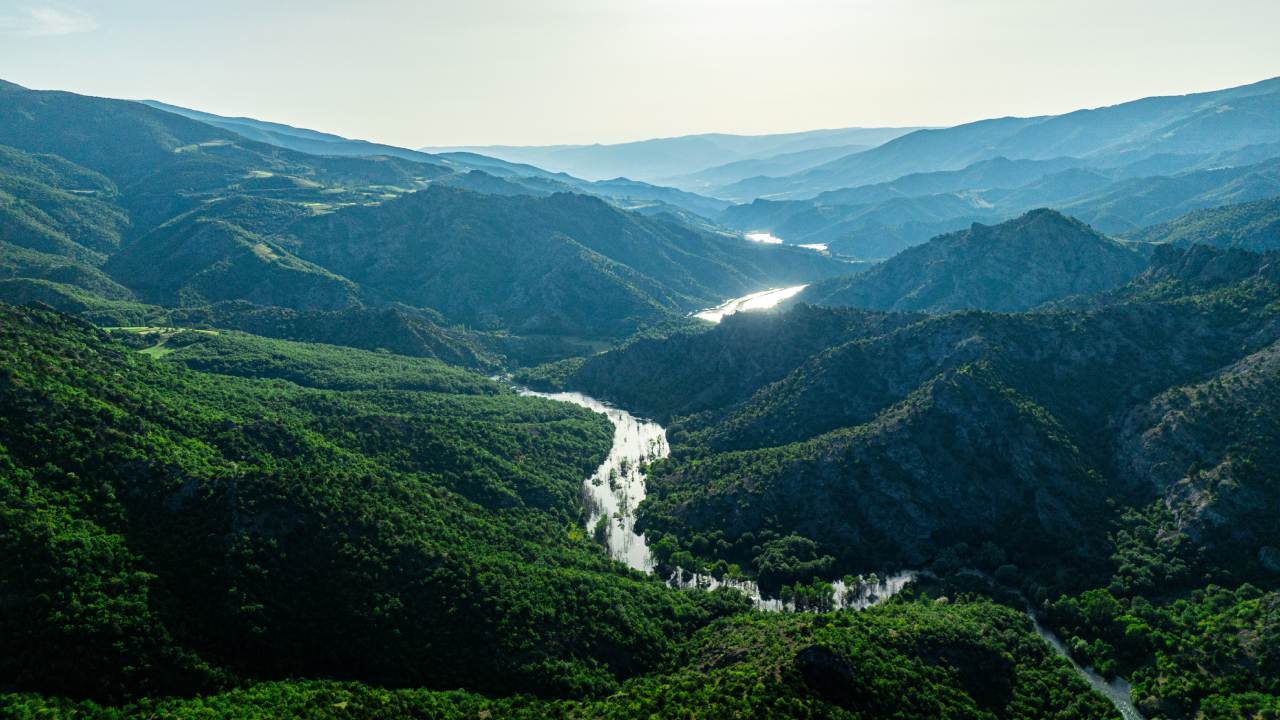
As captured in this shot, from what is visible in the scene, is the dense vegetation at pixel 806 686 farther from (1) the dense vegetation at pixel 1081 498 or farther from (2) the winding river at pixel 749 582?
(1) the dense vegetation at pixel 1081 498

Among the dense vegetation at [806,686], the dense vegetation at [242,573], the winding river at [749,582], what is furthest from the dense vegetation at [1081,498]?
the dense vegetation at [242,573]

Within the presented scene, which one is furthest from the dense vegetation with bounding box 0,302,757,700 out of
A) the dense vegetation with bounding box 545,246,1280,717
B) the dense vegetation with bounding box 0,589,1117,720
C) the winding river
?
the dense vegetation with bounding box 545,246,1280,717

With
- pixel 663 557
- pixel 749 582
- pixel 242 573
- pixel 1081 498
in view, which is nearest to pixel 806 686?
pixel 749 582

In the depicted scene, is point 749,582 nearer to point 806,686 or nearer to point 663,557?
point 663,557

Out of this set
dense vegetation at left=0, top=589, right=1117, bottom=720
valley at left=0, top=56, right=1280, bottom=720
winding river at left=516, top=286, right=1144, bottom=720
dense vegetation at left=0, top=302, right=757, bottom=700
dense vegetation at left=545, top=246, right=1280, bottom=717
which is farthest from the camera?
dense vegetation at left=545, top=246, right=1280, bottom=717

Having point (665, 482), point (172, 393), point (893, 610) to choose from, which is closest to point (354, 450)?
point (172, 393)

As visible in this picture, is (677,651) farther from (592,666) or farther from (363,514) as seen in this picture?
(363,514)

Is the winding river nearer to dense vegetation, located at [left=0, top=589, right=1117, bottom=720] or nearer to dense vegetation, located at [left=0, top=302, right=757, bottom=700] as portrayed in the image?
dense vegetation, located at [left=0, top=589, right=1117, bottom=720]

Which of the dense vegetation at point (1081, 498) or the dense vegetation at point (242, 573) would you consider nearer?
the dense vegetation at point (242, 573)

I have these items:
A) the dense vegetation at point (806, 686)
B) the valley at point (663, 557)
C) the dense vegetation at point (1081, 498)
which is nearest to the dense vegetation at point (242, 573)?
the valley at point (663, 557)

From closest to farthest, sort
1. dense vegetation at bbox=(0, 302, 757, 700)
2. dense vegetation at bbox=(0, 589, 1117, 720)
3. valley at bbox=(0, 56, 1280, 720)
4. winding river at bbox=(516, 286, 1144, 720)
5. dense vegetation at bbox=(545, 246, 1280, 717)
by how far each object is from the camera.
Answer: dense vegetation at bbox=(0, 589, 1117, 720) < dense vegetation at bbox=(0, 302, 757, 700) < valley at bbox=(0, 56, 1280, 720) < winding river at bbox=(516, 286, 1144, 720) < dense vegetation at bbox=(545, 246, 1280, 717)

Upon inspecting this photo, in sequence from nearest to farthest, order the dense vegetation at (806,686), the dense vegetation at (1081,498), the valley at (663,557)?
the dense vegetation at (806,686) → the valley at (663,557) → the dense vegetation at (1081,498)

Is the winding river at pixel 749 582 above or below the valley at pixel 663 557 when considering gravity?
below

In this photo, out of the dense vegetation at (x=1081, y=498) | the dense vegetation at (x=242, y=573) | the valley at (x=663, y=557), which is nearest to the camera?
the dense vegetation at (x=242, y=573)
